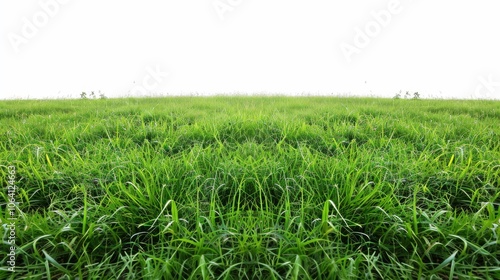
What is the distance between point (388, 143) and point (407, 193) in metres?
0.89

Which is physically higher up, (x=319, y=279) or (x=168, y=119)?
(x=168, y=119)

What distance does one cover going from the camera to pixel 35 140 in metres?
2.74

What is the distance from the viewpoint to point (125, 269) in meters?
1.31

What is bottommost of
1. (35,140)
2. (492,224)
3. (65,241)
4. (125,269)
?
(125,269)

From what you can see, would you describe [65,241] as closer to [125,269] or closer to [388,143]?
[125,269]

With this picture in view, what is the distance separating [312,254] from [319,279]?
14 cm

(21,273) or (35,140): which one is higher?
(35,140)

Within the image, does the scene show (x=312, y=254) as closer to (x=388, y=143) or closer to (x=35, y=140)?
(x=388, y=143)

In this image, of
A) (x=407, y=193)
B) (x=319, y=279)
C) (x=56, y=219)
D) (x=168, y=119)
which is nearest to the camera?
(x=319, y=279)

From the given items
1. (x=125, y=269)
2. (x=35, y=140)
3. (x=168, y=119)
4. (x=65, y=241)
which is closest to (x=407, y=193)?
(x=125, y=269)

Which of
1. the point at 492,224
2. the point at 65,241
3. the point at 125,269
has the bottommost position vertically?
the point at 125,269

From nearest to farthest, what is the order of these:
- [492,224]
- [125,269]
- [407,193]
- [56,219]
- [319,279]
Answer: [319,279]
[125,269]
[492,224]
[56,219]
[407,193]

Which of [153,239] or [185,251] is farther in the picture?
[153,239]

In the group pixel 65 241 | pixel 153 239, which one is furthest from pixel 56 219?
pixel 153 239
